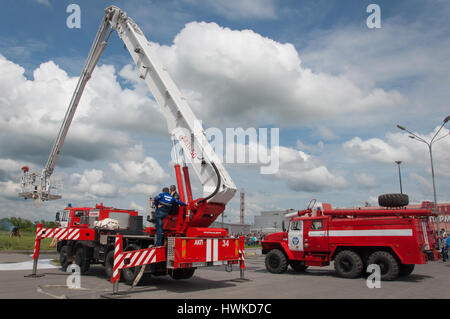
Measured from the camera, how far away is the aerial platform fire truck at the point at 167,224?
945 cm

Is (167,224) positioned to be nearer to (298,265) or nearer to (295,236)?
(295,236)

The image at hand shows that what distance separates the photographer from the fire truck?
472 inches

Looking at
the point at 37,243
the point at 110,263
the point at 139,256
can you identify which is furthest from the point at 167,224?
the point at 37,243

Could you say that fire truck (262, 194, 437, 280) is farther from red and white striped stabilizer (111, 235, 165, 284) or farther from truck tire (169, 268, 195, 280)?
red and white striped stabilizer (111, 235, 165, 284)

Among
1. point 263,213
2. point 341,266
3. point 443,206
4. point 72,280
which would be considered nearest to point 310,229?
point 341,266

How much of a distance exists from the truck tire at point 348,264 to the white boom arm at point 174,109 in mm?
5640

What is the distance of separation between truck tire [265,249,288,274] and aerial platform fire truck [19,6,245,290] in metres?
3.45

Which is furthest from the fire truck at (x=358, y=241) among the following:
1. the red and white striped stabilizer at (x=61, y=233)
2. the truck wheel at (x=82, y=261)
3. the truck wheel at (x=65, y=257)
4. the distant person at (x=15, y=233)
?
the distant person at (x=15, y=233)

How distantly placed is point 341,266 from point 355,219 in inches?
71.5

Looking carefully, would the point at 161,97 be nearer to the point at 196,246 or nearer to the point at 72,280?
the point at 196,246

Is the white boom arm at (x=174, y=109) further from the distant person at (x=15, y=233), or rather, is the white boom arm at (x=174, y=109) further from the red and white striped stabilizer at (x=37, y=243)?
the distant person at (x=15, y=233)

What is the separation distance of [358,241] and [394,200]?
2.31 metres

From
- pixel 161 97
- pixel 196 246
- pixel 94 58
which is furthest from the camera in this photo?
pixel 94 58
